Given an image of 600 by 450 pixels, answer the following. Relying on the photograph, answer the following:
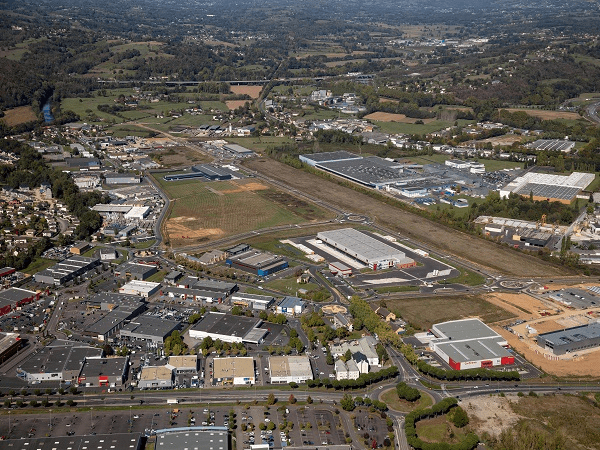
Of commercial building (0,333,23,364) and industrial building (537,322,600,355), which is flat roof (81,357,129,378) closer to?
commercial building (0,333,23,364)

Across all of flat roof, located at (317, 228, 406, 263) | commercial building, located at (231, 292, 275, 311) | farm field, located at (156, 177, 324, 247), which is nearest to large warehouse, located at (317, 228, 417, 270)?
flat roof, located at (317, 228, 406, 263)

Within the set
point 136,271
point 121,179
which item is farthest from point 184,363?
point 121,179

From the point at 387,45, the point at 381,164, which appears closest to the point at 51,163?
the point at 381,164

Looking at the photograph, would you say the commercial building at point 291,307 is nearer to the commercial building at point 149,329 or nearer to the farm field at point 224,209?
the commercial building at point 149,329

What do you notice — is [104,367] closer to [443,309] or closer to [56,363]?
[56,363]

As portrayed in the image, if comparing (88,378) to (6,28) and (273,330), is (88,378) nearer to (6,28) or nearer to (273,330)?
(273,330)

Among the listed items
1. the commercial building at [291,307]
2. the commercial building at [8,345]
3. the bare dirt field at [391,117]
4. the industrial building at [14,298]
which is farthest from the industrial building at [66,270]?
the bare dirt field at [391,117]
